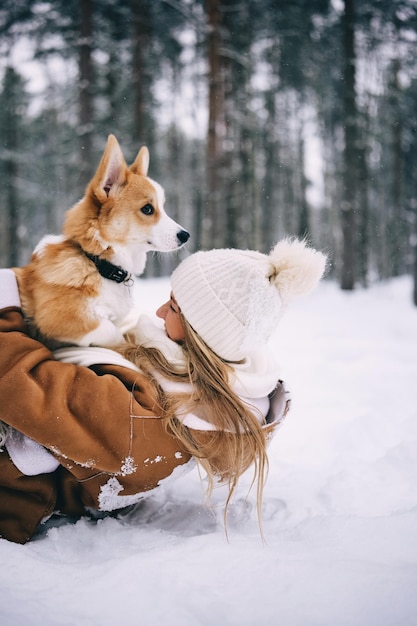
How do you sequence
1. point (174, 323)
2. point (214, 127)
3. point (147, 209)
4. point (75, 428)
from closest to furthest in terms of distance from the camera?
point (75, 428)
point (174, 323)
point (147, 209)
point (214, 127)

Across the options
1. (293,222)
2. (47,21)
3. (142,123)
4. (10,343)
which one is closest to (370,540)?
(10,343)

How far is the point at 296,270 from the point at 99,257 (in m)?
0.99

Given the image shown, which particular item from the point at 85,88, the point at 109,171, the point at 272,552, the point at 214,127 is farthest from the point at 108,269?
the point at 85,88

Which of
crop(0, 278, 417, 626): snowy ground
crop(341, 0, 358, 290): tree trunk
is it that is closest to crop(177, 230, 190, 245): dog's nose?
crop(0, 278, 417, 626): snowy ground

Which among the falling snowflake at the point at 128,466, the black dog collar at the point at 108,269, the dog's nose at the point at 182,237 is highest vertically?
the dog's nose at the point at 182,237

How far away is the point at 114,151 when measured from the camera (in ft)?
6.89

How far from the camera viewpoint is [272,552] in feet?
5.51

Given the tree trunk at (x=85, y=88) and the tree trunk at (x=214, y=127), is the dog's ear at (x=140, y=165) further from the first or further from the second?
the tree trunk at (x=85, y=88)

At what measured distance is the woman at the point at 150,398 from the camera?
5.51 feet

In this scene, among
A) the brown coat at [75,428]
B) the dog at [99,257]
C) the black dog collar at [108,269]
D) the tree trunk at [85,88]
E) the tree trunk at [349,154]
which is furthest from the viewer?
the tree trunk at [349,154]

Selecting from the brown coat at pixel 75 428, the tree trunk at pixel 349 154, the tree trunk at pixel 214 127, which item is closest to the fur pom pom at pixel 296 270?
the brown coat at pixel 75 428

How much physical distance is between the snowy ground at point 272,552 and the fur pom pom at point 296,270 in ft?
3.47

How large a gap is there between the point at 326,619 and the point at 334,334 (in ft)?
16.9

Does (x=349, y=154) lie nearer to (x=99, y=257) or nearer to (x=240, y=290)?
(x=99, y=257)
